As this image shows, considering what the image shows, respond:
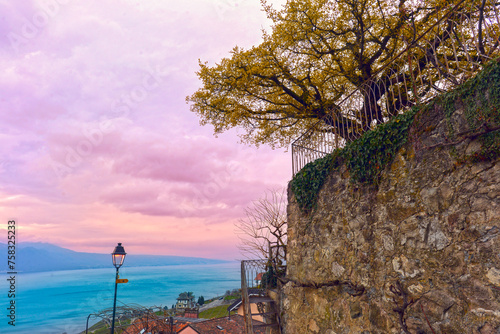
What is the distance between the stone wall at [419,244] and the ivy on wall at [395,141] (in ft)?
0.31

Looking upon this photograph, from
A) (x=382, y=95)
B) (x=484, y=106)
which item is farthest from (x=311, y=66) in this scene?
(x=484, y=106)

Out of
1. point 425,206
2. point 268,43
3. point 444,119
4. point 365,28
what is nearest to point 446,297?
point 425,206

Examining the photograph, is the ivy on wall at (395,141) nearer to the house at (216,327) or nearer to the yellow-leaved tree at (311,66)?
the yellow-leaved tree at (311,66)

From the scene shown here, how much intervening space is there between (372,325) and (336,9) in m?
7.43

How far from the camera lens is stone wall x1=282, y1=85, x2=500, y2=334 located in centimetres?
290

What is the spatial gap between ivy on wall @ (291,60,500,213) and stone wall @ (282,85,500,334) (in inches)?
3.7

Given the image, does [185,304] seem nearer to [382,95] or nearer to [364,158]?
[382,95]

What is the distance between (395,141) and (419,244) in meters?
1.41

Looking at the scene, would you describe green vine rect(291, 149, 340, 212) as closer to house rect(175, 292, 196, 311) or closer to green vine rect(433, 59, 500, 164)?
green vine rect(433, 59, 500, 164)

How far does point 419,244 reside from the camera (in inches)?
139

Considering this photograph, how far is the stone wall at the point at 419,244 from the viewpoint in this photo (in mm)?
2896

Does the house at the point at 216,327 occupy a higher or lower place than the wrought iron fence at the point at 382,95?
lower

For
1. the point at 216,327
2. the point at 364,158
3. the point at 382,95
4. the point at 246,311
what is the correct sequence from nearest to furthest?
the point at 364,158, the point at 382,95, the point at 246,311, the point at 216,327

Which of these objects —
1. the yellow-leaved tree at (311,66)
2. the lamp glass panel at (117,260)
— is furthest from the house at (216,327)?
the yellow-leaved tree at (311,66)
